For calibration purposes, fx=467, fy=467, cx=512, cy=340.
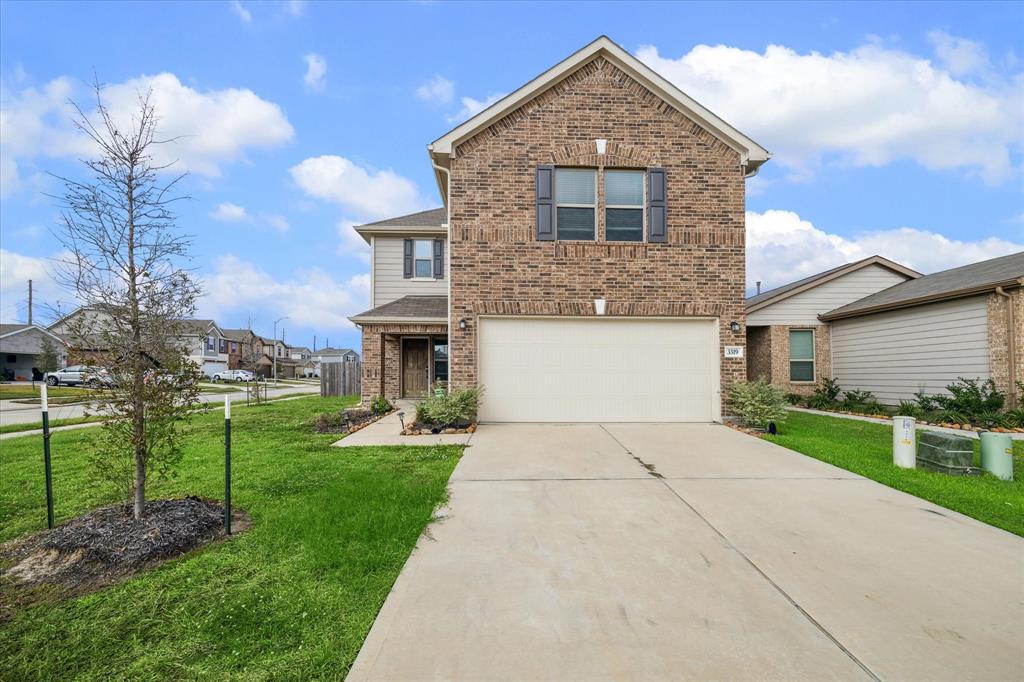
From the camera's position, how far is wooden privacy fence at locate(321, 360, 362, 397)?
21.4 m

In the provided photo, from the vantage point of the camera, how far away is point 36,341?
38625 millimetres

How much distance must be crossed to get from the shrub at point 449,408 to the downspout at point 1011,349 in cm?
1163

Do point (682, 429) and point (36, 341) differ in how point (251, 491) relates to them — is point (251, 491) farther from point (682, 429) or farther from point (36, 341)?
point (36, 341)

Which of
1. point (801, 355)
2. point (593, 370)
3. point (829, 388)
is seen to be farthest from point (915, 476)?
point (801, 355)

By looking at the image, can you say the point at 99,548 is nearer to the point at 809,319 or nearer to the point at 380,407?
the point at 380,407

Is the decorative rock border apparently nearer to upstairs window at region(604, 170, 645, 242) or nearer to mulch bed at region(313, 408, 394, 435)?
mulch bed at region(313, 408, 394, 435)

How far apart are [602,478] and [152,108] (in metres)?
5.90

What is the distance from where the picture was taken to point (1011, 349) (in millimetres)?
10172

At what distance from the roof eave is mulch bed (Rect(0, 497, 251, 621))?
14.8m

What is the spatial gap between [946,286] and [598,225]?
9.74 meters

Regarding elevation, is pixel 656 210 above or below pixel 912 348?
above

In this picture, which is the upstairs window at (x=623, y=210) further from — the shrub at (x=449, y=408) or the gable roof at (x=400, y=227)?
the gable roof at (x=400, y=227)

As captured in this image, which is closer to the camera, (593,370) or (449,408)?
(449,408)

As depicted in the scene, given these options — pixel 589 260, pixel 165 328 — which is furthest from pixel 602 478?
pixel 589 260
